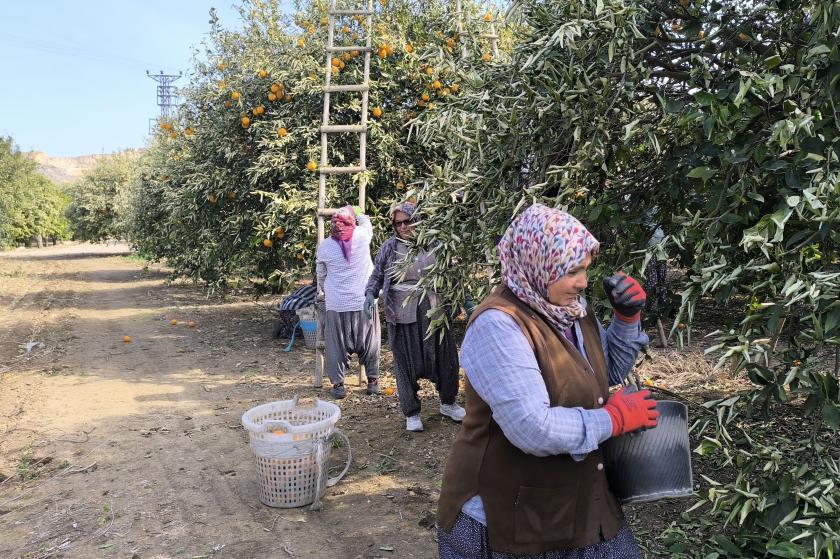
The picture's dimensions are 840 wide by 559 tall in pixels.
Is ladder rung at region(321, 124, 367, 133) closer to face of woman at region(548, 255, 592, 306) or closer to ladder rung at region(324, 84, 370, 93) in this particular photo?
ladder rung at region(324, 84, 370, 93)

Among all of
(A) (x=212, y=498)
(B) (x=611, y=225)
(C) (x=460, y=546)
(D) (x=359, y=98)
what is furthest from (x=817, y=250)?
(D) (x=359, y=98)

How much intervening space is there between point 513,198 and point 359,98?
5692mm

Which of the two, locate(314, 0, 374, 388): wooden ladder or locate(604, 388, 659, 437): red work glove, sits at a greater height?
locate(314, 0, 374, 388): wooden ladder

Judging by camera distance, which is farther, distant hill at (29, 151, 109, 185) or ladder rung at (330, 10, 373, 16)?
distant hill at (29, 151, 109, 185)

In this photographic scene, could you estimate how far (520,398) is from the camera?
178cm

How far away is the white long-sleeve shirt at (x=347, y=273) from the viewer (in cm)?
650

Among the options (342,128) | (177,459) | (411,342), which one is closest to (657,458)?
(411,342)

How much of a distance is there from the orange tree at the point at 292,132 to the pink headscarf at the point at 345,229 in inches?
45.4

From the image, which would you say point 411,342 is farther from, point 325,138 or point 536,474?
point 536,474

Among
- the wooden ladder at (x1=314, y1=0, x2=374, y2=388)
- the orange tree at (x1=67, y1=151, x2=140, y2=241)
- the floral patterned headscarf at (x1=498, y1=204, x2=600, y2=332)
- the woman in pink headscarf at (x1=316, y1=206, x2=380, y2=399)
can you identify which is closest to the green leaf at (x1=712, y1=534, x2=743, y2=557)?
the floral patterned headscarf at (x1=498, y1=204, x2=600, y2=332)

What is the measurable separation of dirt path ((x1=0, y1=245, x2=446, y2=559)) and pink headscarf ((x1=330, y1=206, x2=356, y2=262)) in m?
1.49

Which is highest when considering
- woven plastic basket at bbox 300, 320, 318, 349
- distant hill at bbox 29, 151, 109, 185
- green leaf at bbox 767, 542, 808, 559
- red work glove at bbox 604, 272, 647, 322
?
distant hill at bbox 29, 151, 109, 185

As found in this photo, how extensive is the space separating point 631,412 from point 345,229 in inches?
192

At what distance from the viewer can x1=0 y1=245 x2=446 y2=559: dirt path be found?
3898mm
